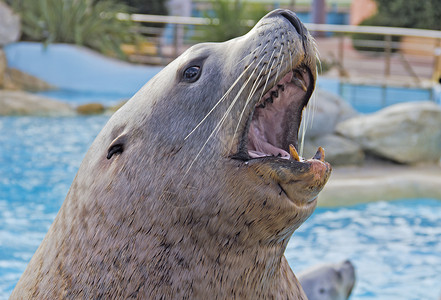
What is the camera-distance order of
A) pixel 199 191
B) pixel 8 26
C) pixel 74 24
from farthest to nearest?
pixel 74 24 → pixel 8 26 → pixel 199 191

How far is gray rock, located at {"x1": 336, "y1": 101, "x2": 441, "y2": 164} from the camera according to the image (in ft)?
26.4

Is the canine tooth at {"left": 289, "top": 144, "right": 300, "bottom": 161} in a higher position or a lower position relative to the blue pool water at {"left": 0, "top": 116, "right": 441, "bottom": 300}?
higher

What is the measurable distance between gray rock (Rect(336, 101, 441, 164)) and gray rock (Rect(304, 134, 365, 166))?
0.59 feet

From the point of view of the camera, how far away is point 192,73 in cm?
211

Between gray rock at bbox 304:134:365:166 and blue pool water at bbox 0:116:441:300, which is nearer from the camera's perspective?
blue pool water at bbox 0:116:441:300

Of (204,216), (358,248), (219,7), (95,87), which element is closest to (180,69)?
(204,216)

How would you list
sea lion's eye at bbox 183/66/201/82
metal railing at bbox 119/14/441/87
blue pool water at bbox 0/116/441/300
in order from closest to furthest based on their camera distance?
sea lion's eye at bbox 183/66/201/82 → blue pool water at bbox 0/116/441/300 → metal railing at bbox 119/14/441/87

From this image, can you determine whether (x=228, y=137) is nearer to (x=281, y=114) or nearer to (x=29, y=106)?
(x=281, y=114)

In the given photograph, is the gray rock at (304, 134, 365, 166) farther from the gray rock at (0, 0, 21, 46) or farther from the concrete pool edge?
the gray rock at (0, 0, 21, 46)

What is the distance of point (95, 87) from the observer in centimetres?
1394

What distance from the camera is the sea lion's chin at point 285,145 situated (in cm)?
189

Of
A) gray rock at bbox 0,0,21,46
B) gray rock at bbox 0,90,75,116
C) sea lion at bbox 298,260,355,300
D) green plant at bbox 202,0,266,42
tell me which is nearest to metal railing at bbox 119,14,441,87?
green plant at bbox 202,0,266,42

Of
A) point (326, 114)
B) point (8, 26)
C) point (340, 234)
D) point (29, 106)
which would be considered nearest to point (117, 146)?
point (340, 234)

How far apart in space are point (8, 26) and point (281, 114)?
43.3 ft
